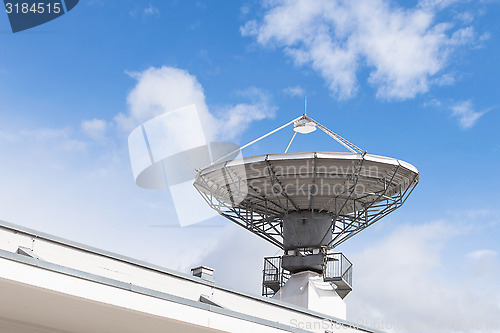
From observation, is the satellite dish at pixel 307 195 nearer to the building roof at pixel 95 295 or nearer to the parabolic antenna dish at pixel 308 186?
the parabolic antenna dish at pixel 308 186

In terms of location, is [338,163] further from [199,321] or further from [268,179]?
[199,321]

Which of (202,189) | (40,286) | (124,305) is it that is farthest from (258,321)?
(202,189)

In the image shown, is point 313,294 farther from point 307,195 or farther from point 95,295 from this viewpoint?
point 95,295

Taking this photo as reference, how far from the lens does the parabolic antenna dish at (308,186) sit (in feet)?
91.8

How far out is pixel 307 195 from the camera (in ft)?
99.2

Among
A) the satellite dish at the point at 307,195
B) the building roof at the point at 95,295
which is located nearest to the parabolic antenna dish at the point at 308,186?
the satellite dish at the point at 307,195

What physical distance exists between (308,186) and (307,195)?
894 millimetres

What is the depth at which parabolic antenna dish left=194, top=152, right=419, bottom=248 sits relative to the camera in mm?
27969

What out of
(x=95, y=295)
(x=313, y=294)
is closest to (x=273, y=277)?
(x=313, y=294)

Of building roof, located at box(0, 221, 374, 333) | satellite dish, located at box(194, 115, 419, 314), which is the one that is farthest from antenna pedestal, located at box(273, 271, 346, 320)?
building roof, located at box(0, 221, 374, 333)

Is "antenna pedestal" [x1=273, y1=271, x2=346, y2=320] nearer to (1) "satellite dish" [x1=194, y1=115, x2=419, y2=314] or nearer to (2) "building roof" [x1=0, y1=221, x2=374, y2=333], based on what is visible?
(1) "satellite dish" [x1=194, y1=115, x2=419, y2=314]

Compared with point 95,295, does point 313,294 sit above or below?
above

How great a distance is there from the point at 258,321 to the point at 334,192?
1572 centimetres

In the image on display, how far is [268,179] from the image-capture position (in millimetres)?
29094
